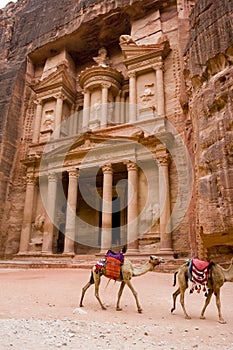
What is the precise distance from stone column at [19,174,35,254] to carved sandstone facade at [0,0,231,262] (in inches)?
2.7

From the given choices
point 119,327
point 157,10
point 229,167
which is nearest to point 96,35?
point 157,10

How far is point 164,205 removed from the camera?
609 inches

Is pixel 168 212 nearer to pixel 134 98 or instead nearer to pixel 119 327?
pixel 134 98

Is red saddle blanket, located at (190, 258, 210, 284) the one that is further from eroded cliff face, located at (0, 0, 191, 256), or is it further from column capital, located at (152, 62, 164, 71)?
column capital, located at (152, 62, 164, 71)

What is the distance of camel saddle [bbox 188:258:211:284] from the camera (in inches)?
196

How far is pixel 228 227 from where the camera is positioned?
9023mm

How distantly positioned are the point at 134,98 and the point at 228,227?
43.7 feet

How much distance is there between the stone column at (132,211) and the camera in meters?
15.2

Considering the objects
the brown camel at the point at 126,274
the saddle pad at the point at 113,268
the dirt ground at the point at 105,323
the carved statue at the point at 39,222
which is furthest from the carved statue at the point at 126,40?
the saddle pad at the point at 113,268

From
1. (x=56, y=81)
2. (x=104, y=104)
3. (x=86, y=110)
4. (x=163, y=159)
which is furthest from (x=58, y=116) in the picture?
(x=163, y=159)

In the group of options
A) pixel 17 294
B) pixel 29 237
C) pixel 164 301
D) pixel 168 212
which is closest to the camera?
pixel 164 301

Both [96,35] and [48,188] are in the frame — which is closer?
[48,188]

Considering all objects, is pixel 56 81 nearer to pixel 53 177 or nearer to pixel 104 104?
pixel 104 104

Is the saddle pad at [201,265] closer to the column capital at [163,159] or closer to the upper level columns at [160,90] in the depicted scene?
the column capital at [163,159]
